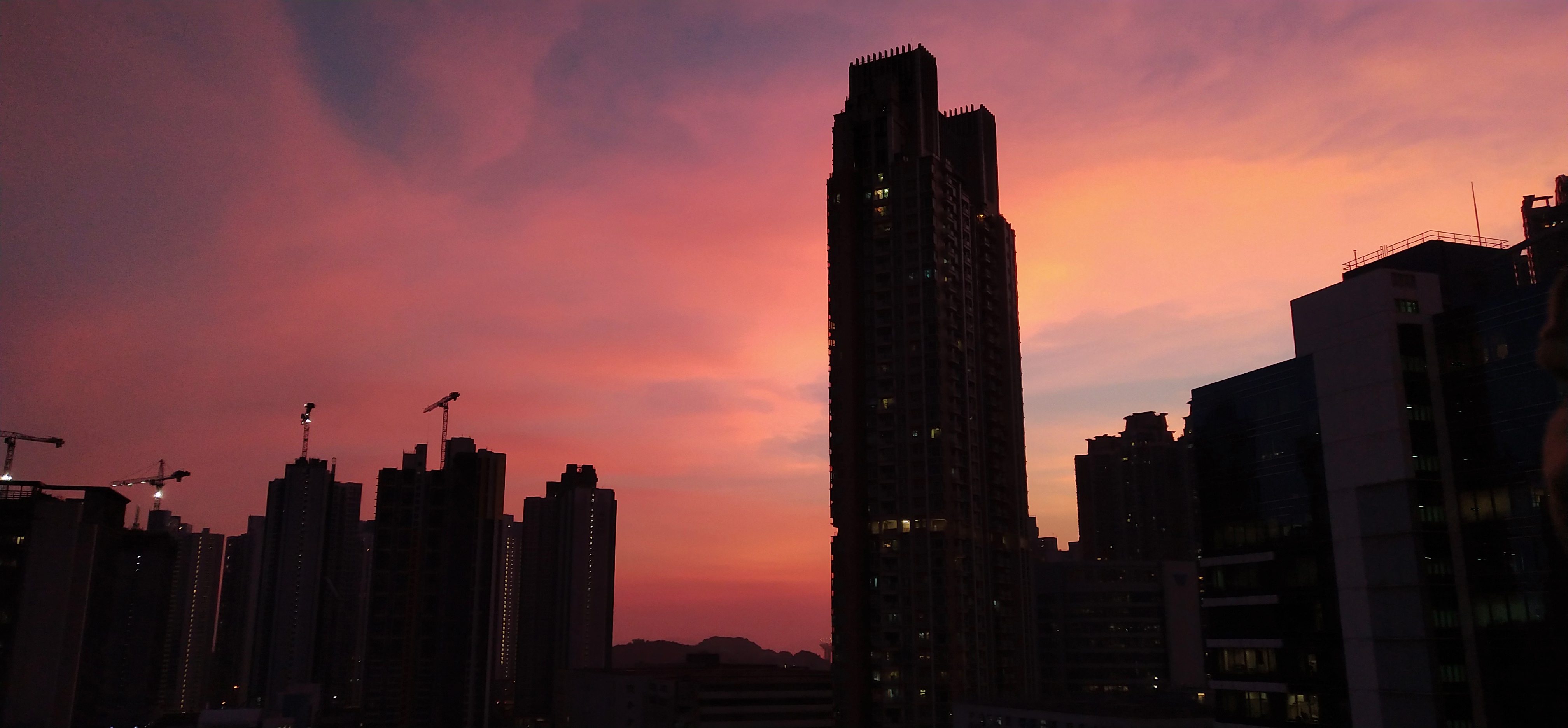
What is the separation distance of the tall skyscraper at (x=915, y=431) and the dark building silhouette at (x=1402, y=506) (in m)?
58.1

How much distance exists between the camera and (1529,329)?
3115 inches

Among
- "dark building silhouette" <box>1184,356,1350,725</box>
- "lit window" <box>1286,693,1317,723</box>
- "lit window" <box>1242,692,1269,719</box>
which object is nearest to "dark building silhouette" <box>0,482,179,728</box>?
"dark building silhouette" <box>1184,356,1350,725</box>

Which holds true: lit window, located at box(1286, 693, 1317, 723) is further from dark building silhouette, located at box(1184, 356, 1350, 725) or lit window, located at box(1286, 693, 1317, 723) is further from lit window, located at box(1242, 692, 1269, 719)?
lit window, located at box(1242, 692, 1269, 719)

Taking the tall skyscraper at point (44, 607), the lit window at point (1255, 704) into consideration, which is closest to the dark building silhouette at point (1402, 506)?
the lit window at point (1255, 704)

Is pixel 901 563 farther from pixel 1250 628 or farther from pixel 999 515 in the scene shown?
pixel 1250 628

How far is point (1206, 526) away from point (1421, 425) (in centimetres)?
2299

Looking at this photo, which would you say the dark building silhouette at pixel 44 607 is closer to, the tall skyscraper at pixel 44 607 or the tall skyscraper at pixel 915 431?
the tall skyscraper at pixel 44 607

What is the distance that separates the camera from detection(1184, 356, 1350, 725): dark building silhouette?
89.9 meters

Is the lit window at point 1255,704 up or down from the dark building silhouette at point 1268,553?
down

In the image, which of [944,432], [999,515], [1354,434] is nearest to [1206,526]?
[1354,434]

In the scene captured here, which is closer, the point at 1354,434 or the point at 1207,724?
the point at 1354,434

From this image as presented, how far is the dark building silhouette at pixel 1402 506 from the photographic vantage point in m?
78.3

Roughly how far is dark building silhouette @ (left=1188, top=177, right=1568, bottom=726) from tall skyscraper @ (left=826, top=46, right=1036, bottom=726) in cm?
5811

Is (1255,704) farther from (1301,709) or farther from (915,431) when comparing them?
(915,431)
